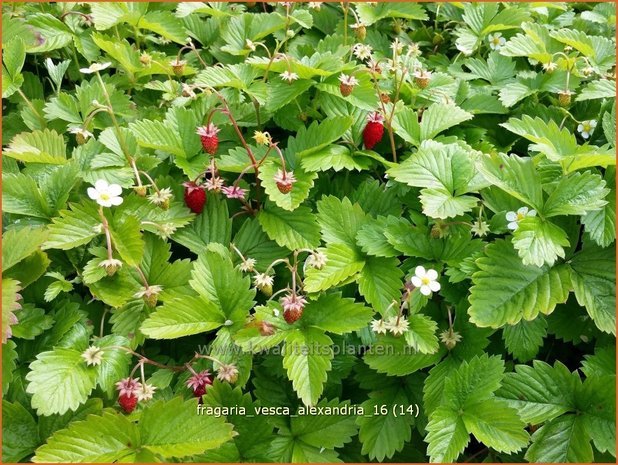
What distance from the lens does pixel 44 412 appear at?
1.50 meters

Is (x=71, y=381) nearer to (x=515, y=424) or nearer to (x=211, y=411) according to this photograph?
(x=211, y=411)

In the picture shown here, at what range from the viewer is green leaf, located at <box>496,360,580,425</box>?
162cm

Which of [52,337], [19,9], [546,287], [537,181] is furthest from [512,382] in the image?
[19,9]

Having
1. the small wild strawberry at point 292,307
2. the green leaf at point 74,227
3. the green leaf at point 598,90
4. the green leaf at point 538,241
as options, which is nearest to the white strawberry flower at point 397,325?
the small wild strawberry at point 292,307

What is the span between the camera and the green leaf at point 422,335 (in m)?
1.61

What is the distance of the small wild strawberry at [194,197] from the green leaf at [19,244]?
1.41 feet

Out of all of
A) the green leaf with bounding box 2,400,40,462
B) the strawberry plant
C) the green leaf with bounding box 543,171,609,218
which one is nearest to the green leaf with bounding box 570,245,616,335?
the strawberry plant

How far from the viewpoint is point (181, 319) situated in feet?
5.30

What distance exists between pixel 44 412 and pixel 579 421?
55.2 inches

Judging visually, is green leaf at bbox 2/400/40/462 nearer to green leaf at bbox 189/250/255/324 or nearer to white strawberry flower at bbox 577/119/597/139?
green leaf at bbox 189/250/255/324

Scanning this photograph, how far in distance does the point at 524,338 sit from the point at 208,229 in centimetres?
100

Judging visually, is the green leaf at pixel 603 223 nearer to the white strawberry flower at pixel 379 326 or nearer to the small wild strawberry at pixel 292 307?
the white strawberry flower at pixel 379 326

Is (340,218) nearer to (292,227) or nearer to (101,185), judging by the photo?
(292,227)

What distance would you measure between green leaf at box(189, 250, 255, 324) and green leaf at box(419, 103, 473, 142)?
2.55 ft
